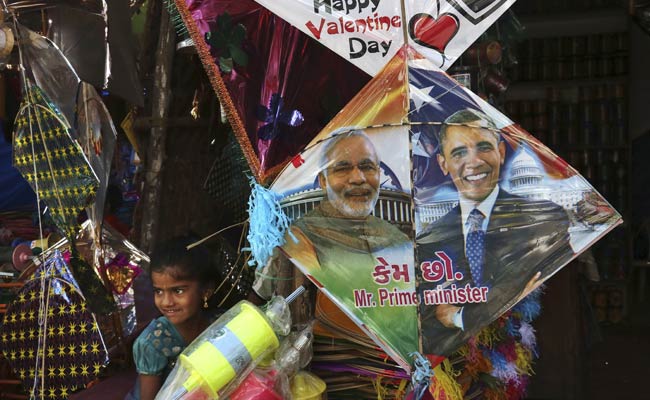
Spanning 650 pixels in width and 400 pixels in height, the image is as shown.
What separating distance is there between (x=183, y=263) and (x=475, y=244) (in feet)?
3.56

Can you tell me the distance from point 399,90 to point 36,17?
2190 mm

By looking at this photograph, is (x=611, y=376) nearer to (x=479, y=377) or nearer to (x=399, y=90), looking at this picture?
(x=479, y=377)

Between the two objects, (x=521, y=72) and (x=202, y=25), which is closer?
(x=202, y=25)

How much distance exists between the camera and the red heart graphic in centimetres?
194

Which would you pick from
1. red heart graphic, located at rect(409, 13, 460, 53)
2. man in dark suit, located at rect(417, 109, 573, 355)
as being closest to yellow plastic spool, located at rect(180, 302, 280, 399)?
man in dark suit, located at rect(417, 109, 573, 355)

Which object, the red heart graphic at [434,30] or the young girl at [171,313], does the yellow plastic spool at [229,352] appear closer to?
the young girl at [171,313]

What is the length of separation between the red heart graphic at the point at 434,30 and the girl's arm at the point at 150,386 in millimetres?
1380

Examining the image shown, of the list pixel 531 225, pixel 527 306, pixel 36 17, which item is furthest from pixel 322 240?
pixel 36 17

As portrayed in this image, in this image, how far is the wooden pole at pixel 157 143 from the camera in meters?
3.52

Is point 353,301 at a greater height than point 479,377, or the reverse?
point 353,301

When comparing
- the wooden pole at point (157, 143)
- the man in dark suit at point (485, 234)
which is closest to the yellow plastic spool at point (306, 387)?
the man in dark suit at point (485, 234)

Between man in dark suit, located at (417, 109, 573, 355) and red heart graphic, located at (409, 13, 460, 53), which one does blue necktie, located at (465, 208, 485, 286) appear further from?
red heart graphic, located at (409, 13, 460, 53)

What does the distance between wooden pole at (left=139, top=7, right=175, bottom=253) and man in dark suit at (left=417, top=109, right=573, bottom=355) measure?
2031mm

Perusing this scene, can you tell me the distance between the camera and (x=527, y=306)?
2.59 meters
